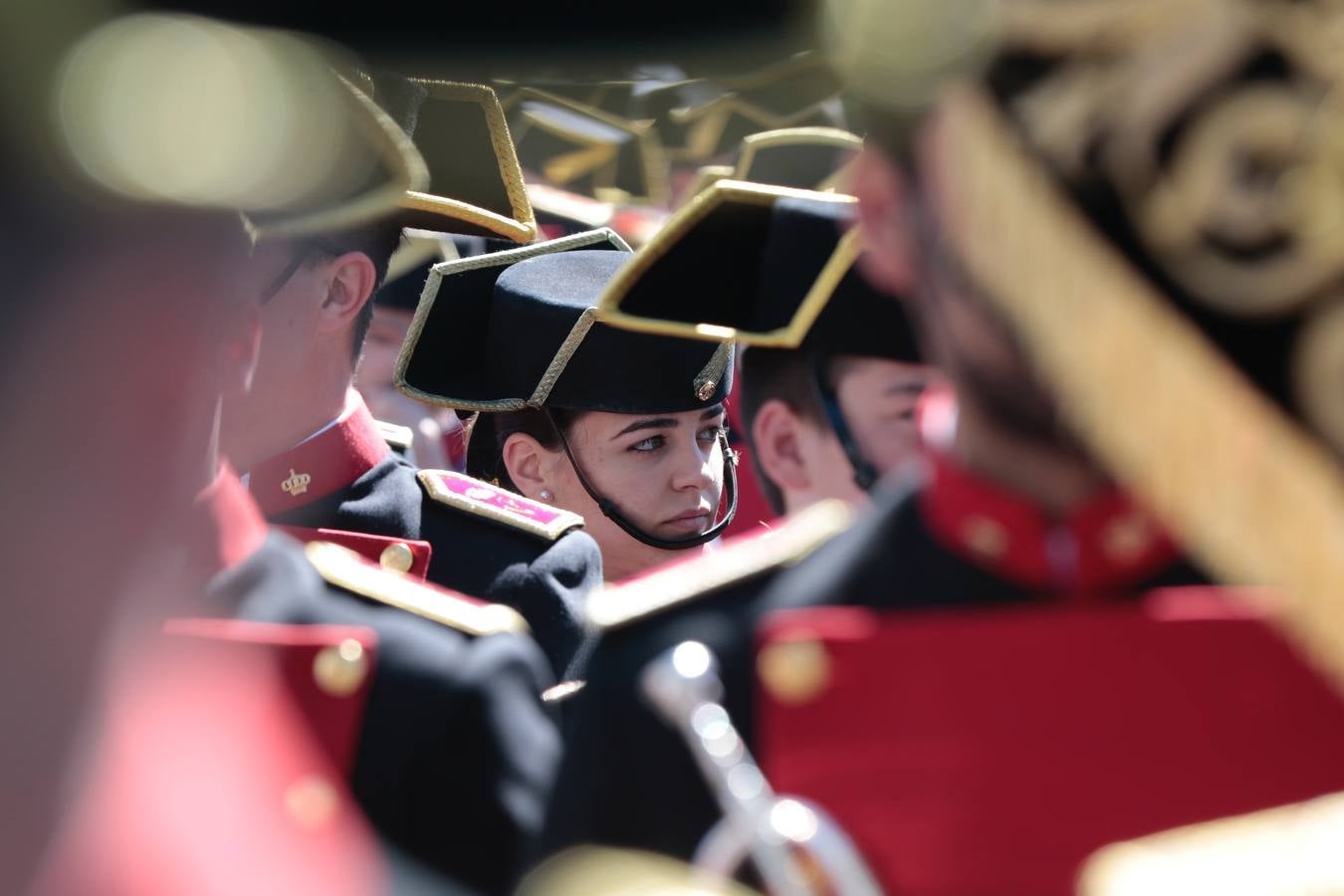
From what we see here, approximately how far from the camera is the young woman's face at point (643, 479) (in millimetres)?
4395

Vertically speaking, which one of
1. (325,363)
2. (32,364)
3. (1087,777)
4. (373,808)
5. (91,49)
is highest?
(91,49)

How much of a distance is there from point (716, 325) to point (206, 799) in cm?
104

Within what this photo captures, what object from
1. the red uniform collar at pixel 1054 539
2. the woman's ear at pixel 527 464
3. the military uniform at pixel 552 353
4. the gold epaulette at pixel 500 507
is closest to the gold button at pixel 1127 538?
the red uniform collar at pixel 1054 539

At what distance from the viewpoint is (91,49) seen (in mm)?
1602

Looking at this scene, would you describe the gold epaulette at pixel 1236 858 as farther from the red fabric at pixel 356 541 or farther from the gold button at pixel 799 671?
the red fabric at pixel 356 541

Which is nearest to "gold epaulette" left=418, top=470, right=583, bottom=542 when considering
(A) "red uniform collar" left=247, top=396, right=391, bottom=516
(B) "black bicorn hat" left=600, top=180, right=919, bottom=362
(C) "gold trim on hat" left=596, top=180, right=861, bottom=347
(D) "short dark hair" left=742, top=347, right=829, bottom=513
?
(A) "red uniform collar" left=247, top=396, right=391, bottom=516

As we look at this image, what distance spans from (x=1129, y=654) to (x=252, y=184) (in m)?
0.95

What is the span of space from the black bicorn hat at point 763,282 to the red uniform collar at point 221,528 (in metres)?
0.52

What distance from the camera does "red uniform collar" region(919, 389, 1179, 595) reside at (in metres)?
1.65

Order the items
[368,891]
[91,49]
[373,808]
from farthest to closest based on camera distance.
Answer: [373,808]
[368,891]
[91,49]

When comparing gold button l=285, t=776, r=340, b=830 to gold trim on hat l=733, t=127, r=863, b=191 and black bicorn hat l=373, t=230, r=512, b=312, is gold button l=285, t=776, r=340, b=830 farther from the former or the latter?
black bicorn hat l=373, t=230, r=512, b=312

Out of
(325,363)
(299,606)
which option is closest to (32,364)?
(299,606)

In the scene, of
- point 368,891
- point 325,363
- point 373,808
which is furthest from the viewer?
point 325,363

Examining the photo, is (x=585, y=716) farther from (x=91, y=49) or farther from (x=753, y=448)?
(x=753, y=448)
